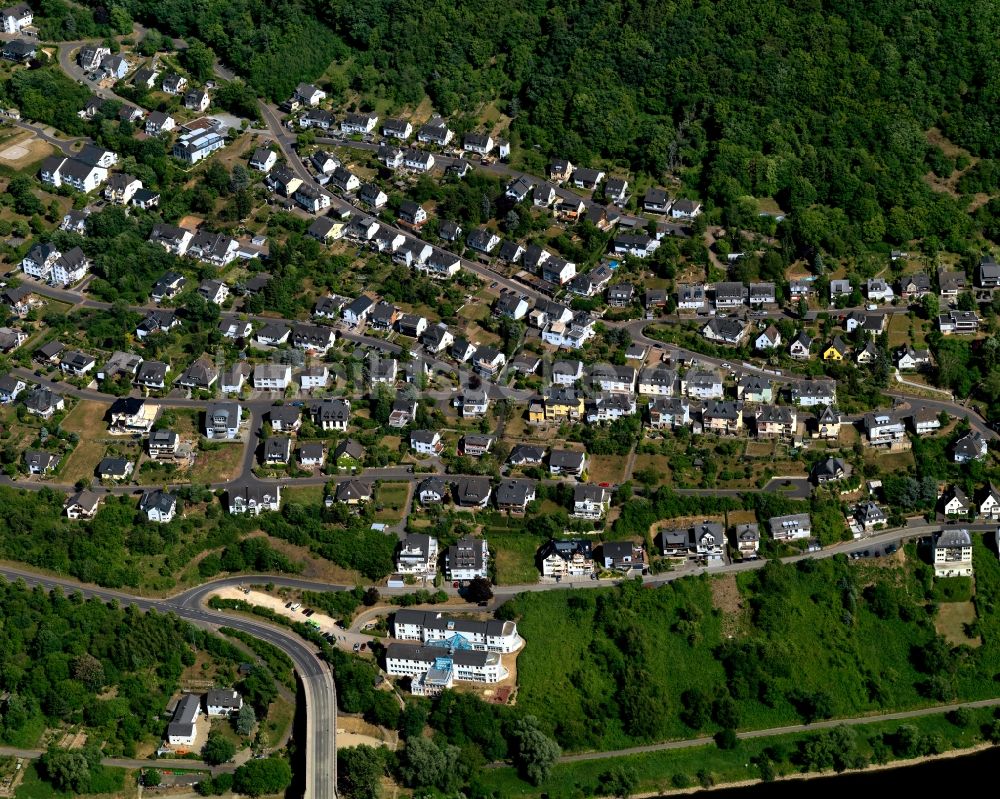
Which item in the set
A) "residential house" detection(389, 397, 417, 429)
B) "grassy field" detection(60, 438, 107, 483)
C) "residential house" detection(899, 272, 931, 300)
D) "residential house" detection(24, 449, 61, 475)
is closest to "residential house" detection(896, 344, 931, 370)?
"residential house" detection(899, 272, 931, 300)

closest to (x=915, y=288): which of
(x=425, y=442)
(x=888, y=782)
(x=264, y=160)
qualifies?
(x=425, y=442)

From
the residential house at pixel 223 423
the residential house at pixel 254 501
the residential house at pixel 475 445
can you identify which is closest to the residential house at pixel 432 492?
the residential house at pixel 475 445

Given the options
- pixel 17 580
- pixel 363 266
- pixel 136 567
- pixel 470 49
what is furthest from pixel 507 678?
pixel 470 49

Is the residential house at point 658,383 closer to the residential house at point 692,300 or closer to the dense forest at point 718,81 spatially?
the residential house at point 692,300

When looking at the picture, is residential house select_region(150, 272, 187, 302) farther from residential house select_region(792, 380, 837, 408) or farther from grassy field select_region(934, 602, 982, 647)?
grassy field select_region(934, 602, 982, 647)

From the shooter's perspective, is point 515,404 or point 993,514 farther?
point 515,404

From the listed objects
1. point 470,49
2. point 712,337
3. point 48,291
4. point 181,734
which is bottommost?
point 181,734

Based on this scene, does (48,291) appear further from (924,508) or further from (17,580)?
(924,508)
